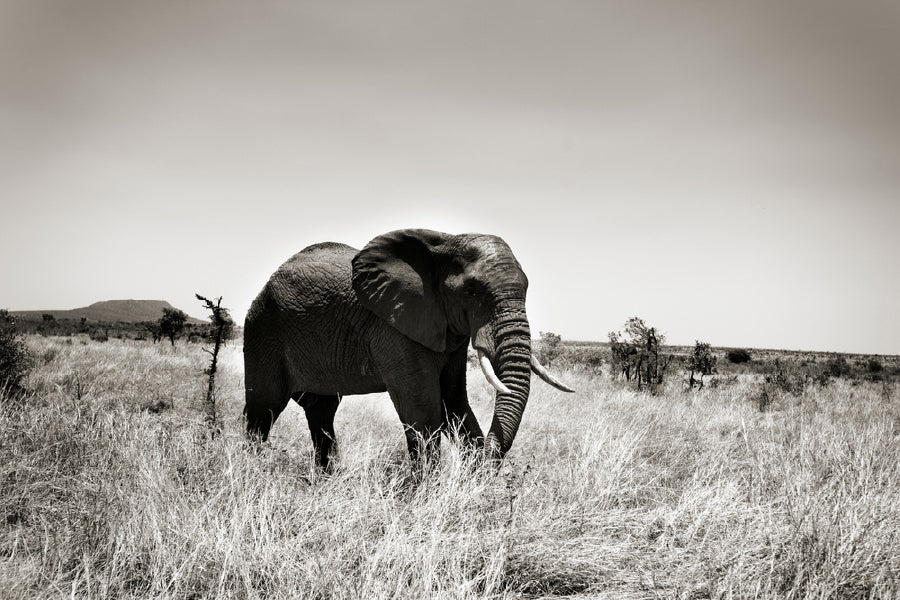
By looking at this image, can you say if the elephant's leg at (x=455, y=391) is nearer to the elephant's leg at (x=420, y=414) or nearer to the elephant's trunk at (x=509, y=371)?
the elephant's leg at (x=420, y=414)

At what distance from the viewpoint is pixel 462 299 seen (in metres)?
5.12

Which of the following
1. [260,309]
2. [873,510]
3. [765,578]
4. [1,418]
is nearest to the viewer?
[765,578]

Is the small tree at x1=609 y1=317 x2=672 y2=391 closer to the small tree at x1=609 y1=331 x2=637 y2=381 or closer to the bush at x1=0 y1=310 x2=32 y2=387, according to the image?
the small tree at x1=609 y1=331 x2=637 y2=381

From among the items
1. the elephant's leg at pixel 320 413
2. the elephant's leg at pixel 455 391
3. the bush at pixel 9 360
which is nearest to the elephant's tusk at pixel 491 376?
the elephant's leg at pixel 455 391

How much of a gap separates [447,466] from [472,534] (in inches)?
51.1

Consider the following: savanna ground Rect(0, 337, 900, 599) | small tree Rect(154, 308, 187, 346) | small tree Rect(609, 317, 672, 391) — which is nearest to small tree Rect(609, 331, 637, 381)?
small tree Rect(609, 317, 672, 391)

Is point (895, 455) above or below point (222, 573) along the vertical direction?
above

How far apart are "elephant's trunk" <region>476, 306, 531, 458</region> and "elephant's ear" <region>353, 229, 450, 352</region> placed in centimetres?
70

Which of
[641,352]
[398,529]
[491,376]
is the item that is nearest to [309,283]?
[491,376]

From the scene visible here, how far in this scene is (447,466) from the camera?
4402 millimetres

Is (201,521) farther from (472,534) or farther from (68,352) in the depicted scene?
(68,352)

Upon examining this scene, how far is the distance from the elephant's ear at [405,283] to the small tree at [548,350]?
18.8 meters

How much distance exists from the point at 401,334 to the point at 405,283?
0.51 metres

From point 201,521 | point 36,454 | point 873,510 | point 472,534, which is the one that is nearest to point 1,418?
point 36,454
